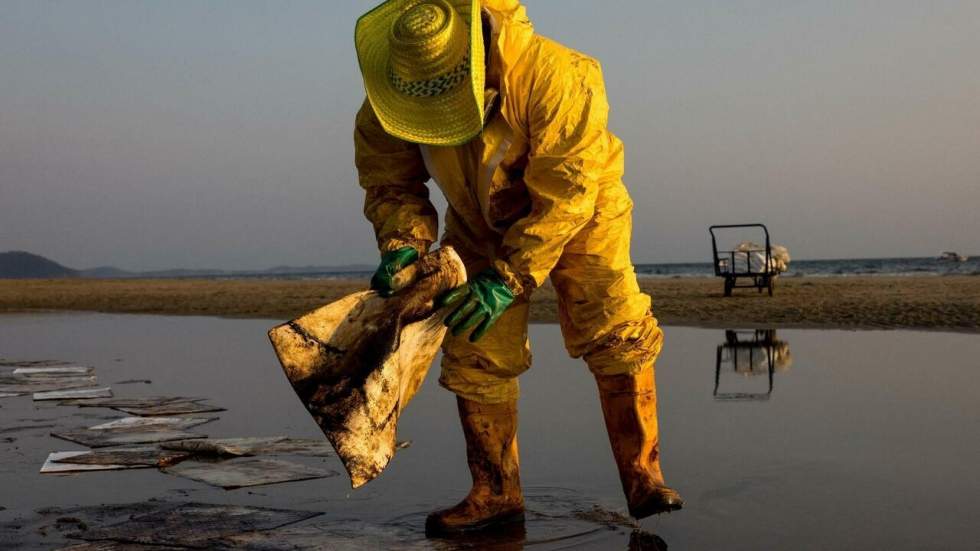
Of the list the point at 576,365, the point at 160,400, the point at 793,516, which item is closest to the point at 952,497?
the point at 793,516

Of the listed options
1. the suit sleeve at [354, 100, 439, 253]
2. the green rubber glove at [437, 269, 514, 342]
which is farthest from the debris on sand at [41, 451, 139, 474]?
the green rubber glove at [437, 269, 514, 342]

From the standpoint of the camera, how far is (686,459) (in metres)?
4.03

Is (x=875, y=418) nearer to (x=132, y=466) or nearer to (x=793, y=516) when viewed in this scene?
(x=793, y=516)

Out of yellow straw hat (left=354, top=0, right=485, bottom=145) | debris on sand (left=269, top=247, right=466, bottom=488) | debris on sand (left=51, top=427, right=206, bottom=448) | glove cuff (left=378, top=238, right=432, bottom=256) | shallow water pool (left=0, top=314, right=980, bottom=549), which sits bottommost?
shallow water pool (left=0, top=314, right=980, bottom=549)

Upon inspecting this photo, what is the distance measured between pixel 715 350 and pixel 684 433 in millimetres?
3780

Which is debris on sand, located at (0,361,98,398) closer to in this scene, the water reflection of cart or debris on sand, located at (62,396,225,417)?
debris on sand, located at (62,396,225,417)

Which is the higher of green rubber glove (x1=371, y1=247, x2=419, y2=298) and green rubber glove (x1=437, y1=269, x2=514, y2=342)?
green rubber glove (x1=371, y1=247, x2=419, y2=298)

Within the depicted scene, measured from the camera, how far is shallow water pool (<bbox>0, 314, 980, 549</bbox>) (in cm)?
302

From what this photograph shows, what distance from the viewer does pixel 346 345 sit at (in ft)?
9.61

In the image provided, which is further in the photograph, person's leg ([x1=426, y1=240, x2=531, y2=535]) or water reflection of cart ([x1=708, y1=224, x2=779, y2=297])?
water reflection of cart ([x1=708, y1=224, x2=779, y2=297])

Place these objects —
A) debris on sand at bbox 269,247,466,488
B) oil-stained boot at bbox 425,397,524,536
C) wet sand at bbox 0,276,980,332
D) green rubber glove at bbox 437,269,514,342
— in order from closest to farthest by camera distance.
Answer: debris on sand at bbox 269,247,466,488, green rubber glove at bbox 437,269,514,342, oil-stained boot at bbox 425,397,524,536, wet sand at bbox 0,276,980,332

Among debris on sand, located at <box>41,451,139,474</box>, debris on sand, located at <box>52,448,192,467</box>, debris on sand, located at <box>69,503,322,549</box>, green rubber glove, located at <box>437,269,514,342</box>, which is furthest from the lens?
debris on sand, located at <box>52,448,192,467</box>

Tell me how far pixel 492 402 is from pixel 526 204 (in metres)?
0.68

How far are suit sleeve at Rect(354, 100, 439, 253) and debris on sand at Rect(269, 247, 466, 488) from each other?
0.31 meters
